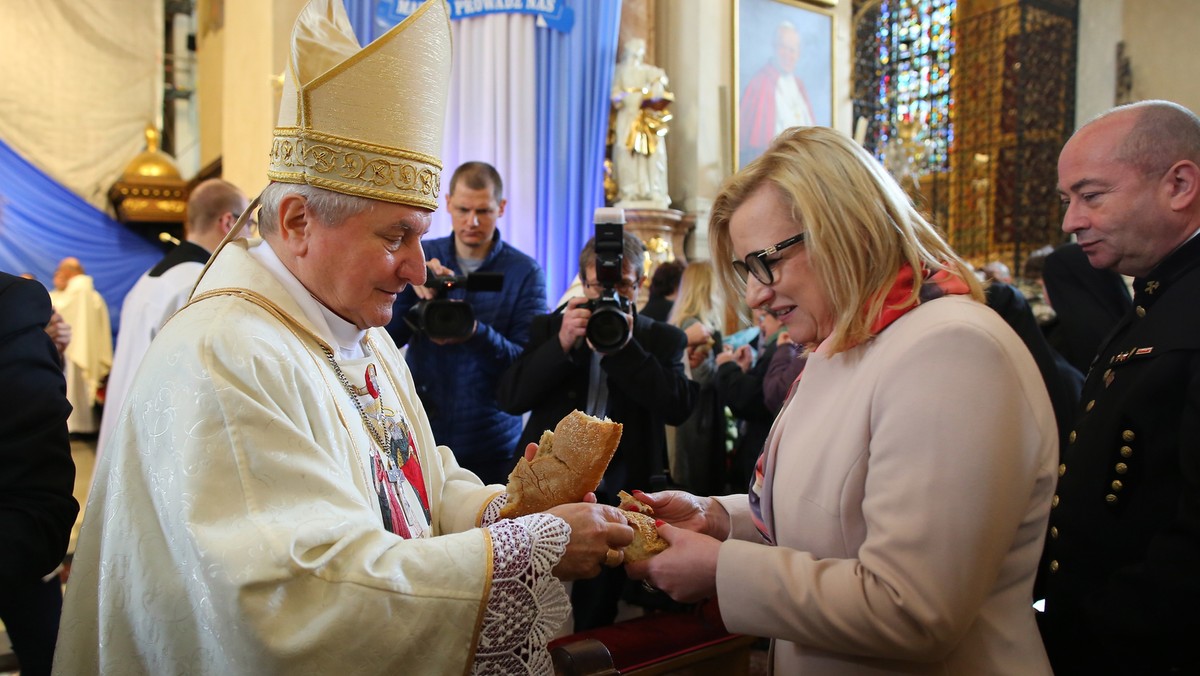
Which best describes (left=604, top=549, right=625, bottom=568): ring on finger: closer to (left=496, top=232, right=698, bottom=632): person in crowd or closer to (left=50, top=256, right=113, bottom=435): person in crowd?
(left=496, top=232, right=698, bottom=632): person in crowd

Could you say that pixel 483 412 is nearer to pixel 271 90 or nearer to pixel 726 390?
pixel 726 390

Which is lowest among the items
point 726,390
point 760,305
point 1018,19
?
point 726,390

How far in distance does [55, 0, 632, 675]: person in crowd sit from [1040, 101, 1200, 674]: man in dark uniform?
2.92 feet

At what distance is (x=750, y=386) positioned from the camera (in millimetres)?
3615

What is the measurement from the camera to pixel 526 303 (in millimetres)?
3553

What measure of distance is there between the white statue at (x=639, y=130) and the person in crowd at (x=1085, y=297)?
4.34 metres

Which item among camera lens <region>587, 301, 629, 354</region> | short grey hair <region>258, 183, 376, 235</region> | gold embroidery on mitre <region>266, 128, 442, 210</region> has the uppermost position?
gold embroidery on mitre <region>266, 128, 442, 210</region>

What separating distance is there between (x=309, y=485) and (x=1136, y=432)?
149 centimetres

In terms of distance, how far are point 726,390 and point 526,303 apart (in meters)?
0.87

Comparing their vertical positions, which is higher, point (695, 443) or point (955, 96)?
point (955, 96)

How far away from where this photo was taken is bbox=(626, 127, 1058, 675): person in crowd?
1301 mm

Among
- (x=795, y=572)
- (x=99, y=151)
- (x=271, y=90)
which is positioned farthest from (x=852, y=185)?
(x=99, y=151)

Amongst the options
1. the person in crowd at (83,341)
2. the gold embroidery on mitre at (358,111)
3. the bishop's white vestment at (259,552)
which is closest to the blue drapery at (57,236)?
the person in crowd at (83,341)

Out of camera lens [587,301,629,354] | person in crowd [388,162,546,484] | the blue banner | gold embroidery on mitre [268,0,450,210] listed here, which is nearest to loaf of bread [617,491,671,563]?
gold embroidery on mitre [268,0,450,210]
